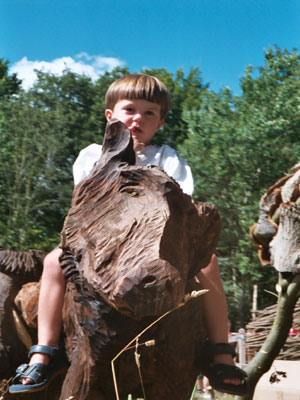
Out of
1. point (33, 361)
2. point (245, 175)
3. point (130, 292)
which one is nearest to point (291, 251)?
point (33, 361)

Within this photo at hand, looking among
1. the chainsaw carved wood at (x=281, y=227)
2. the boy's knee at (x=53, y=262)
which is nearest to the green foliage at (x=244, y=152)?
the chainsaw carved wood at (x=281, y=227)

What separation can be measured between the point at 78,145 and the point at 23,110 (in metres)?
2.56

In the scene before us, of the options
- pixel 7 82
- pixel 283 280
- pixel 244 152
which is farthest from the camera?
pixel 7 82

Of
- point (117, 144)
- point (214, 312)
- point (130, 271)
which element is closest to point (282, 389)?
point (214, 312)

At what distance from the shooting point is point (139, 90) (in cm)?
326

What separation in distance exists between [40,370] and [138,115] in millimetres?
1408

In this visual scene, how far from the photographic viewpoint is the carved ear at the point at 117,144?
95.2 inches

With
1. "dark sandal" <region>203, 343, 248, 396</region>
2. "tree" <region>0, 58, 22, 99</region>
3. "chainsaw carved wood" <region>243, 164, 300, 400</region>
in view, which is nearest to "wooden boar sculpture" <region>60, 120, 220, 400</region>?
"dark sandal" <region>203, 343, 248, 396</region>

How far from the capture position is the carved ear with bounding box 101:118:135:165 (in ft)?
7.93

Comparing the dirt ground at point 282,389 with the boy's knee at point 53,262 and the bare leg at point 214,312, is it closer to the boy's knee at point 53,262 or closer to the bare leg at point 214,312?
the bare leg at point 214,312

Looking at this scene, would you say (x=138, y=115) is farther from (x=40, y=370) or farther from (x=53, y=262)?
(x=40, y=370)

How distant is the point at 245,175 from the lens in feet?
63.2

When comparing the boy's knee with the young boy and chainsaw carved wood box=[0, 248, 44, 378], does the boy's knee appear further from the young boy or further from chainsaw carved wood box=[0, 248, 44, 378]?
chainsaw carved wood box=[0, 248, 44, 378]

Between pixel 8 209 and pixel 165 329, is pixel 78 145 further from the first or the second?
pixel 165 329
